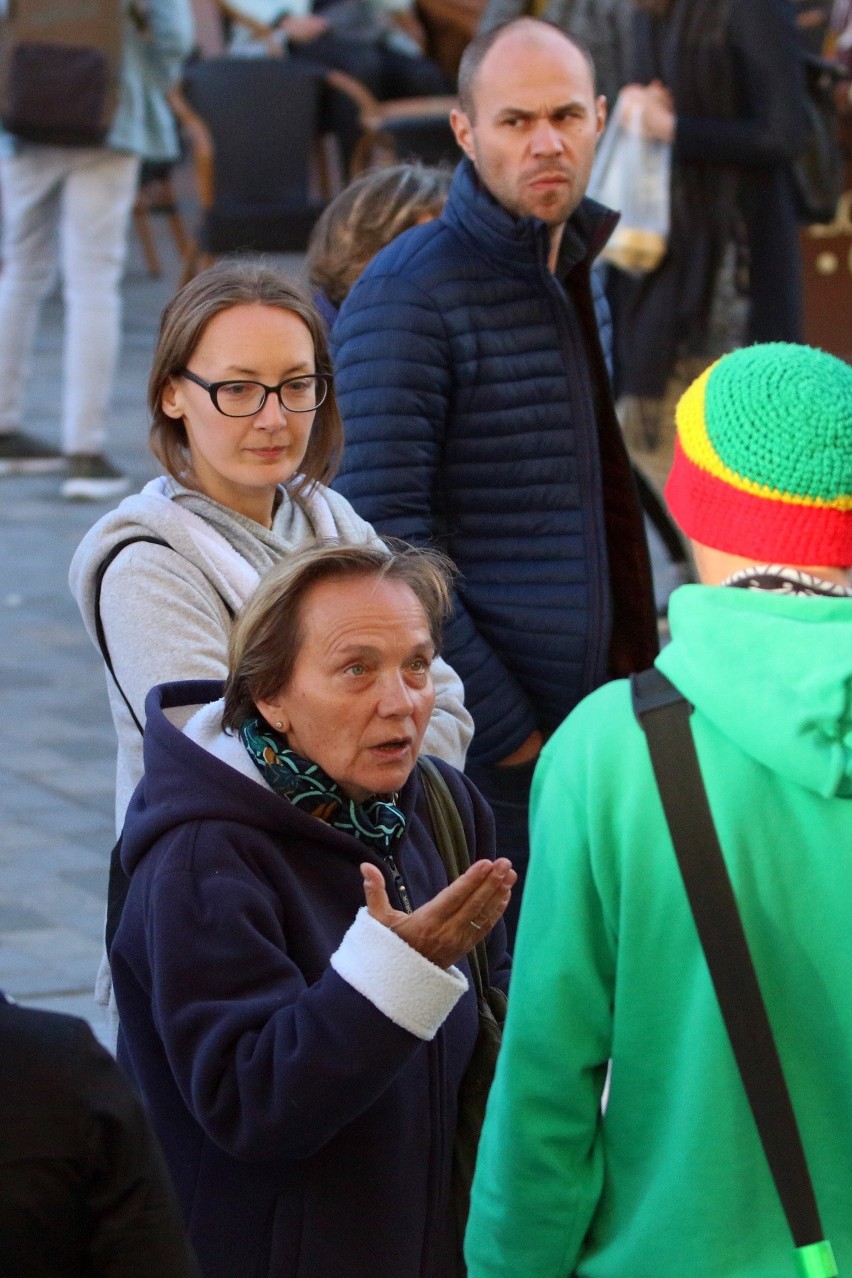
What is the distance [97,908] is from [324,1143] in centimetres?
275

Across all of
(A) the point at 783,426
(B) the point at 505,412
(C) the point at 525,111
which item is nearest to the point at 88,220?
(C) the point at 525,111

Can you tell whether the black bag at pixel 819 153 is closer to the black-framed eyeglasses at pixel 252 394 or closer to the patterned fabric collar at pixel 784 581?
the black-framed eyeglasses at pixel 252 394

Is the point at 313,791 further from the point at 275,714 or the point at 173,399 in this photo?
the point at 173,399

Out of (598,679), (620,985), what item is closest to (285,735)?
(620,985)

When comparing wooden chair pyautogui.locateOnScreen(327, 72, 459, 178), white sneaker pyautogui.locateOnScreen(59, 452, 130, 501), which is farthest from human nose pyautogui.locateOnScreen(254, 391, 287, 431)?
wooden chair pyautogui.locateOnScreen(327, 72, 459, 178)

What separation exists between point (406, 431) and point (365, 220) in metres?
0.84

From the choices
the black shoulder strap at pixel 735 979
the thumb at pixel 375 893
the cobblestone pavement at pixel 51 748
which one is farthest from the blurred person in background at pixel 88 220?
the black shoulder strap at pixel 735 979

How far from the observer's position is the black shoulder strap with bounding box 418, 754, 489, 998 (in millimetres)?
2600

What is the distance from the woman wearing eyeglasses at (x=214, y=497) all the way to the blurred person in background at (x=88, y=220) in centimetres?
501

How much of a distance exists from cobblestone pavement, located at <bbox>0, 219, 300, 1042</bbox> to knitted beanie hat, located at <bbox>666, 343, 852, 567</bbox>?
2.51 metres

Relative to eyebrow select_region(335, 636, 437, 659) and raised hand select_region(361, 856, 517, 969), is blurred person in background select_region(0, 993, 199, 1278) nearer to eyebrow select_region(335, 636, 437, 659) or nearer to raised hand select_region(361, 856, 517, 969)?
raised hand select_region(361, 856, 517, 969)

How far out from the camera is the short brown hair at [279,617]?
7.98ft

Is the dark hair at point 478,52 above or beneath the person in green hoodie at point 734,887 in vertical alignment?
above

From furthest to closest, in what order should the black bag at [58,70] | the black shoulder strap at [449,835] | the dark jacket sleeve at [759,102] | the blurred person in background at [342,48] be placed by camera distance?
the blurred person in background at [342,48] < the black bag at [58,70] < the dark jacket sleeve at [759,102] < the black shoulder strap at [449,835]
